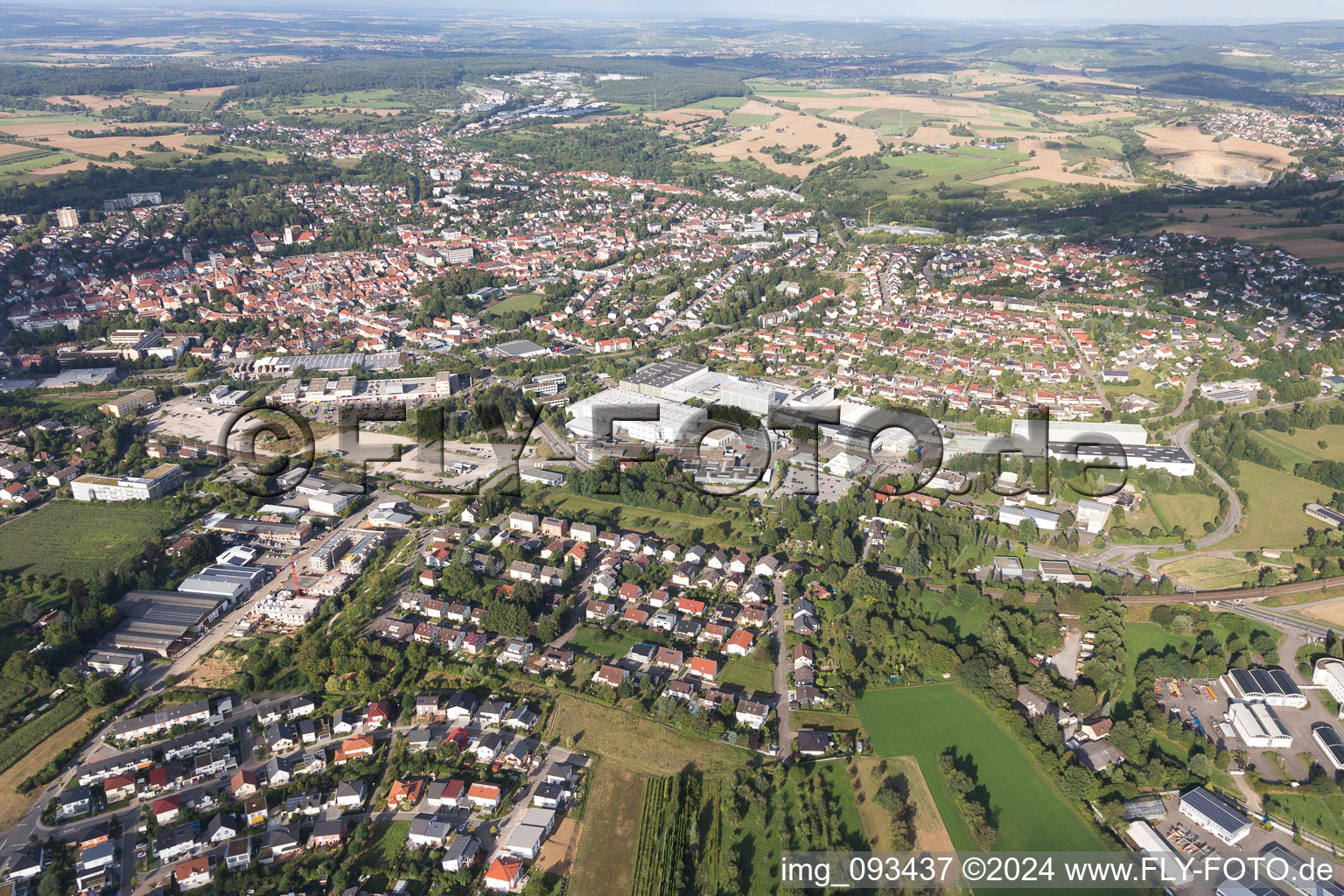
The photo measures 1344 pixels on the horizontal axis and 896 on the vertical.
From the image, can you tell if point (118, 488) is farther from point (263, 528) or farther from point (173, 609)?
point (173, 609)

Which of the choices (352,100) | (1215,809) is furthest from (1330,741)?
(352,100)

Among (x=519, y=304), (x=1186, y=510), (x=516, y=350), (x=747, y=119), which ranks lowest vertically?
(x=1186, y=510)

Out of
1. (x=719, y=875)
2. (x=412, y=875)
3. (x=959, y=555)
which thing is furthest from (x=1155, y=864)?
(x=412, y=875)

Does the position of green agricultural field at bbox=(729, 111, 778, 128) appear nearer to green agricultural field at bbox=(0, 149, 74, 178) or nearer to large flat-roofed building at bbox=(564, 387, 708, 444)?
green agricultural field at bbox=(0, 149, 74, 178)

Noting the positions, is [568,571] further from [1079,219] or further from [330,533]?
[1079,219]

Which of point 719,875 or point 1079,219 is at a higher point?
point 1079,219

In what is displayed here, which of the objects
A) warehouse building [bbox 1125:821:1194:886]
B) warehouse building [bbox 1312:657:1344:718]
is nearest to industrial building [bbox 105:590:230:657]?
warehouse building [bbox 1125:821:1194:886]
